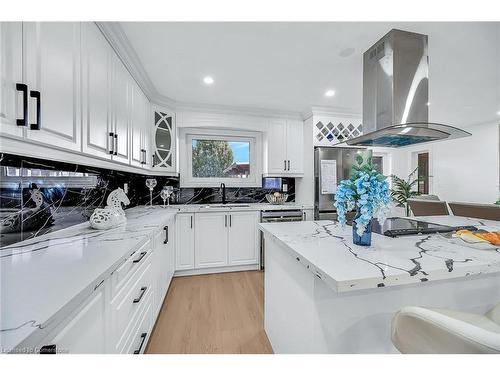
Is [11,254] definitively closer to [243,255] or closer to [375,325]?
[375,325]

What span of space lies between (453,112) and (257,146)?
131 inches

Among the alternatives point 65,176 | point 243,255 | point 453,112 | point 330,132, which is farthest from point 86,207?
point 453,112

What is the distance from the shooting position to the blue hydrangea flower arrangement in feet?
3.22

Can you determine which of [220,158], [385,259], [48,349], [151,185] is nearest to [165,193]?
[151,185]

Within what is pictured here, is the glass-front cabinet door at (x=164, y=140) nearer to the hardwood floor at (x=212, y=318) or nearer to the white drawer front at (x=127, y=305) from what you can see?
the hardwood floor at (x=212, y=318)

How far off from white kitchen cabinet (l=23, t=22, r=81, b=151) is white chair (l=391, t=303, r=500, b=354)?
1467 mm

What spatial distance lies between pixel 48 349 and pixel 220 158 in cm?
311

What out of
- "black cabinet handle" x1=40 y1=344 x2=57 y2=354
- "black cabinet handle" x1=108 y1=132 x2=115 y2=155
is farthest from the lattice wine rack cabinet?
"black cabinet handle" x1=40 y1=344 x2=57 y2=354

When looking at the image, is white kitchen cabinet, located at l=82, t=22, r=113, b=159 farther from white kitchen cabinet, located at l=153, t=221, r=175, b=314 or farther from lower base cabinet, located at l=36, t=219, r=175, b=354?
white kitchen cabinet, located at l=153, t=221, r=175, b=314

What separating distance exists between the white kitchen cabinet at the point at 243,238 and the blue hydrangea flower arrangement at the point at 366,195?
1963mm

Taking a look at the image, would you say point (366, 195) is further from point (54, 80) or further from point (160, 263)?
point (160, 263)

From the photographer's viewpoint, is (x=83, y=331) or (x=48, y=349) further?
(x=83, y=331)

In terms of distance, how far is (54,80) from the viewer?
940mm

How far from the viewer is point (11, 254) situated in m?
0.94
